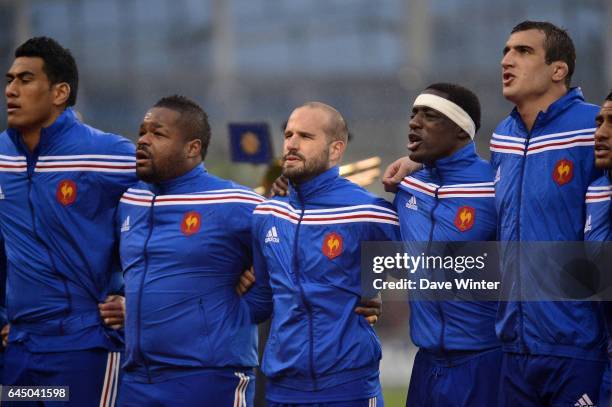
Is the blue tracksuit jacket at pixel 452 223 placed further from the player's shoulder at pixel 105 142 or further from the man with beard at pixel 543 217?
the player's shoulder at pixel 105 142

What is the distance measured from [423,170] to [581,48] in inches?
273

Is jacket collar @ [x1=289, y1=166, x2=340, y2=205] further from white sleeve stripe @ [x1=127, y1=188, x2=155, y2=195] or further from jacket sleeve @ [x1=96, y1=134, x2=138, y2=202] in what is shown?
jacket sleeve @ [x1=96, y1=134, x2=138, y2=202]

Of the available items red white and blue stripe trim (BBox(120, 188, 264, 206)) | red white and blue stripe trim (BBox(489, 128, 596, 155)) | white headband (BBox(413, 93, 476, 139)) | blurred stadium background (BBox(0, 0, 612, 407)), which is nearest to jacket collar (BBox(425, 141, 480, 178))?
white headband (BBox(413, 93, 476, 139))

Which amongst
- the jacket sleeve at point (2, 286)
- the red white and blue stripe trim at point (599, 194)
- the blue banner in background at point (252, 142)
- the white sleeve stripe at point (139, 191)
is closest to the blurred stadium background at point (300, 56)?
the blue banner in background at point (252, 142)

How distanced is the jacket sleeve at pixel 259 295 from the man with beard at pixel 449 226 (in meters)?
0.65

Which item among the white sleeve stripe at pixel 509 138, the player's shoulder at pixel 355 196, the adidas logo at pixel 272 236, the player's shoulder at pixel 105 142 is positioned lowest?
the adidas logo at pixel 272 236

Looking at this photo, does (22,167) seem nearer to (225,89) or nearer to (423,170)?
(423,170)

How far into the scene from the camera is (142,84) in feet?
45.0

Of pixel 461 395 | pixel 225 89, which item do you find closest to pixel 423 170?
pixel 461 395

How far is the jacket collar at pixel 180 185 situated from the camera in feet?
19.9

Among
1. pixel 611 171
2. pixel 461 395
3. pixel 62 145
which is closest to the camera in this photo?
pixel 611 171

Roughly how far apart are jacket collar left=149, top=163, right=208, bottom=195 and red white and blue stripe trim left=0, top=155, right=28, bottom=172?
650 millimetres

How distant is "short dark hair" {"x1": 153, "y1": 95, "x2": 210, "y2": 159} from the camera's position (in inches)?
243

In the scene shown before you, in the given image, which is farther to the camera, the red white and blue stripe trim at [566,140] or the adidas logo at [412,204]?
the adidas logo at [412,204]
